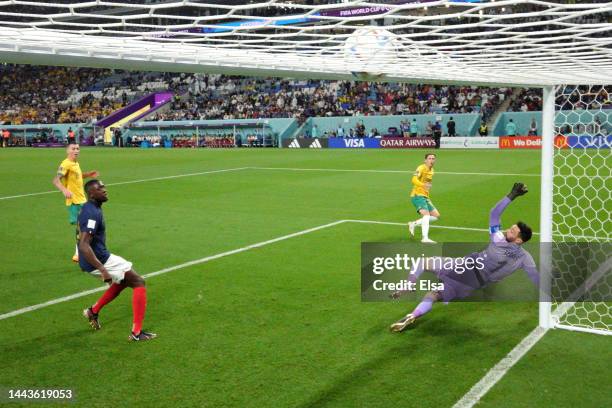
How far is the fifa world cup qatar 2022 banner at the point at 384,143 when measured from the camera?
3494cm

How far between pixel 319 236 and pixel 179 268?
116 inches

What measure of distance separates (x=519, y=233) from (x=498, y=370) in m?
1.33

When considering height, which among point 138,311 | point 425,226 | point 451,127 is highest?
point 451,127

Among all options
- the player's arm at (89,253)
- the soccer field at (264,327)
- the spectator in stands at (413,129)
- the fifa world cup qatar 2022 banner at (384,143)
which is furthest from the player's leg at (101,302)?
the spectator in stands at (413,129)

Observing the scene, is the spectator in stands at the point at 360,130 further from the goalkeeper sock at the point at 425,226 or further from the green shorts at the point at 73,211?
the green shorts at the point at 73,211

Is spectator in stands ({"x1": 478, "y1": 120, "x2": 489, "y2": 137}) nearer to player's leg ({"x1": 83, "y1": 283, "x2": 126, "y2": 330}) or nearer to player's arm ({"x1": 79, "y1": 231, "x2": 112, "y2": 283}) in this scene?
player's leg ({"x1": 83, "y1": 283, "x2": 126, "y2": 330})

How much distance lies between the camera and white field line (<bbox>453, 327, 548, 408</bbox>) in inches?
174

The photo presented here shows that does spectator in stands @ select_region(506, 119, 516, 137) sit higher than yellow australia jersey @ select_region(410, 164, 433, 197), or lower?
higher

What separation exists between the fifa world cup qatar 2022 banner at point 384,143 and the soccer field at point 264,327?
21748 mm

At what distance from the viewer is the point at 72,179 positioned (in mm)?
9383

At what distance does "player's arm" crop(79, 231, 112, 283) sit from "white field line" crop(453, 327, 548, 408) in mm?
3464

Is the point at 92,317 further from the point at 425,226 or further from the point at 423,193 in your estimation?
the point at 423,193

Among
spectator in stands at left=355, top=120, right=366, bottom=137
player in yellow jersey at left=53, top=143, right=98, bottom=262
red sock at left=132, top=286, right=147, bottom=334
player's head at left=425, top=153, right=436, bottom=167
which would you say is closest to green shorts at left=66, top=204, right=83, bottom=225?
player in yellow jersey at left=53, top=143, right=98, bottom=262

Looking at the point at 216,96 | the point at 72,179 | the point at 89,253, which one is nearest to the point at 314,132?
the point at 216,96
